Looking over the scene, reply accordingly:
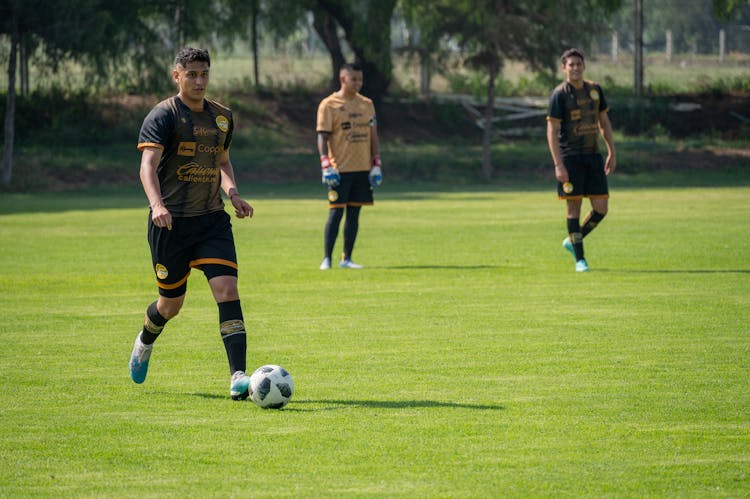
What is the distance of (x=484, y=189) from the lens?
35.8m

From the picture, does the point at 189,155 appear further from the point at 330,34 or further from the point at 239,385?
the point at 330,34

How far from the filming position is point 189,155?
8.12 m

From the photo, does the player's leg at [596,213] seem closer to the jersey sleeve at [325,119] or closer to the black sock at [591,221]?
the black sock at [591,221]

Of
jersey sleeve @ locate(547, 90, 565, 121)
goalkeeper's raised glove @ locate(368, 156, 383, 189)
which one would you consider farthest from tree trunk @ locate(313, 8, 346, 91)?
jersey sleeve @ locate(547, 90, 565, 121)

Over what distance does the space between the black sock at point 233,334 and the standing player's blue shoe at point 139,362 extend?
783 millimetres

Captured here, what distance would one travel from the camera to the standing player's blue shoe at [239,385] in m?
7.64

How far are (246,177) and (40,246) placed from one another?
19.9 meters

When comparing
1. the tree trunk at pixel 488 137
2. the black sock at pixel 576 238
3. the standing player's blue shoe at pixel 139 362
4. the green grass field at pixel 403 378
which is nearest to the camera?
the green grass field at pixel 403 378

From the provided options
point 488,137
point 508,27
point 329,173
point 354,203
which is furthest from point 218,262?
point 488,137

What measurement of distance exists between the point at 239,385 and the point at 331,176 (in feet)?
26.5

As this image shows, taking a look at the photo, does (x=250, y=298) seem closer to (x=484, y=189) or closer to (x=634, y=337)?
(x=634, y=337)

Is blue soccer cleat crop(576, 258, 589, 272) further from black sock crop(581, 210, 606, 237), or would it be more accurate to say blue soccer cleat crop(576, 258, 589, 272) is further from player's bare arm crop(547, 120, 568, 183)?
player's bare arm crop(547, 120, 568, 183)

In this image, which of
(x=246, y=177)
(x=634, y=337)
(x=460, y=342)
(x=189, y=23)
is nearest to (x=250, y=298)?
(x=460, y=342)

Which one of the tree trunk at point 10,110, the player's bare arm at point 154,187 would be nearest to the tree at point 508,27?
the tree trunk at point 10,110
